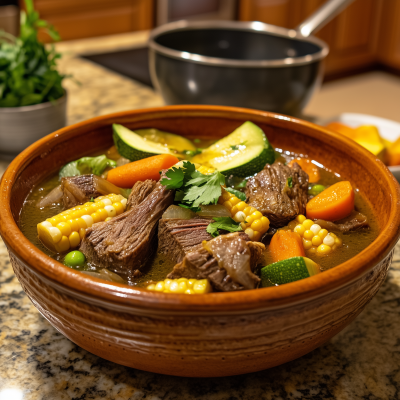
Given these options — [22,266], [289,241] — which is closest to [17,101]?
[22,266]

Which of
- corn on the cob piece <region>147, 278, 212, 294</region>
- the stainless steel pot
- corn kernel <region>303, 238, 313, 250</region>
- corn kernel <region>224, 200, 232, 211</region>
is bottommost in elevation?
corn kernel <region>303, 238, 313, 250</region>

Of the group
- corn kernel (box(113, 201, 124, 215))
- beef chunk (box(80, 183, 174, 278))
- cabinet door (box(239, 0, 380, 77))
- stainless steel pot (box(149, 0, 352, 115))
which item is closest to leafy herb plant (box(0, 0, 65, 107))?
stainless steel pot (box(149, 0, 352, 115))

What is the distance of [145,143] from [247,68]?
0.77 metres

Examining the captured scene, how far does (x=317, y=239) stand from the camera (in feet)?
5.08

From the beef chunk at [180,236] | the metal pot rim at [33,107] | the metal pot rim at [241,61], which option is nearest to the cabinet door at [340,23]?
the metal pot rim at [241,61]

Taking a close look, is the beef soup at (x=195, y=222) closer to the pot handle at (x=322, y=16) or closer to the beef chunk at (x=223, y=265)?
the beef chunk at (x=223, y=265)

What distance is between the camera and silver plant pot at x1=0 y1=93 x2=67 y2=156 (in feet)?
7.66

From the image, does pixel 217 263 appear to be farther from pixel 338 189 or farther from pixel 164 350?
pixel 338 189

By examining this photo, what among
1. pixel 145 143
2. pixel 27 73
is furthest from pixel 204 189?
pixel 27 73

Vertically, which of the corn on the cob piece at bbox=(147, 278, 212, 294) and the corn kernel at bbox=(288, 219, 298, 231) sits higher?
the corn on the cob piece at bbox=(147, 278, 212, 294)

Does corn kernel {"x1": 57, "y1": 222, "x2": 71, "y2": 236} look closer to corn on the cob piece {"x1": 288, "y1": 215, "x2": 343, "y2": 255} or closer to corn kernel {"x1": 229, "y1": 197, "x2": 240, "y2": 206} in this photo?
corn kernel {"x1": 229, "y1": 197, "x2": 240, "y2": 206}

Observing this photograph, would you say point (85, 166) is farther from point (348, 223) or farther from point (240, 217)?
point (348, 223)

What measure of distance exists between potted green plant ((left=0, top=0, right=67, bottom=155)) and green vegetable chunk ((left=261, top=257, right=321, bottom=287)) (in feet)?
5.19

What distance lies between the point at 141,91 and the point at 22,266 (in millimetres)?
2386
